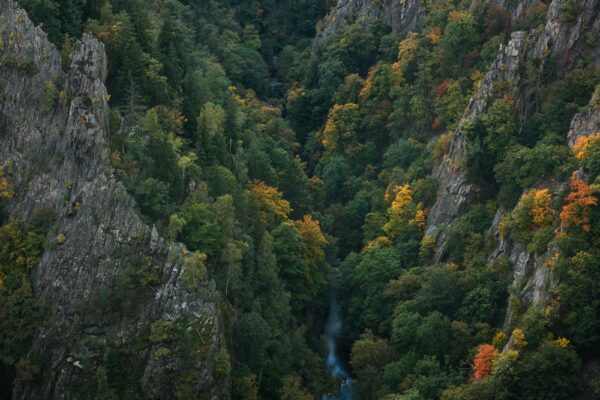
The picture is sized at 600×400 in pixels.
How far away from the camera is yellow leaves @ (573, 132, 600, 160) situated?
69562 mm

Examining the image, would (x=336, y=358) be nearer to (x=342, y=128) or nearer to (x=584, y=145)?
(x=584, y=145)

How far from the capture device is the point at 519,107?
81500 mm

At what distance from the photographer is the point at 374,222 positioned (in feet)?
302

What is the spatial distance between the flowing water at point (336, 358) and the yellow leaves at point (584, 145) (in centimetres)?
2782

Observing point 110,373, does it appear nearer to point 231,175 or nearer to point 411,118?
point 231,175

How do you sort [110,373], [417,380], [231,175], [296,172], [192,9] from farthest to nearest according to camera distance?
[192,9] → [296,172] → [231,175] → [417,380] → [110,373]

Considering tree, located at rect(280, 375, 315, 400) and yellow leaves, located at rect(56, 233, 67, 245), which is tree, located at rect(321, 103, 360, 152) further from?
yellow leaves, located at rect(56, 233, 67, 245)

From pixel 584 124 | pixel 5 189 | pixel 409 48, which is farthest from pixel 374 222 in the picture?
pixel 5 189

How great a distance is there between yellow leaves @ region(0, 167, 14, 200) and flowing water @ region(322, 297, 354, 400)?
30871mm

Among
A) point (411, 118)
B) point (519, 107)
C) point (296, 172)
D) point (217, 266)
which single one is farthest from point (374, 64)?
point (217, 266)

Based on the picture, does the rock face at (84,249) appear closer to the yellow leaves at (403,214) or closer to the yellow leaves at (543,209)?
the yellow leaves at (543,209)

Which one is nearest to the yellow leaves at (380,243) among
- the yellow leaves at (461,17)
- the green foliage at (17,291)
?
the yellow leaves at (461,17)

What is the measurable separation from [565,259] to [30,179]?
130 feet

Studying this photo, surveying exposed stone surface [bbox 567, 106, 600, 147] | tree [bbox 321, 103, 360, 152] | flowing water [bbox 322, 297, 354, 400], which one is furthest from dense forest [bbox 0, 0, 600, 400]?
tree [bbox 321, 103, 360, 152]
